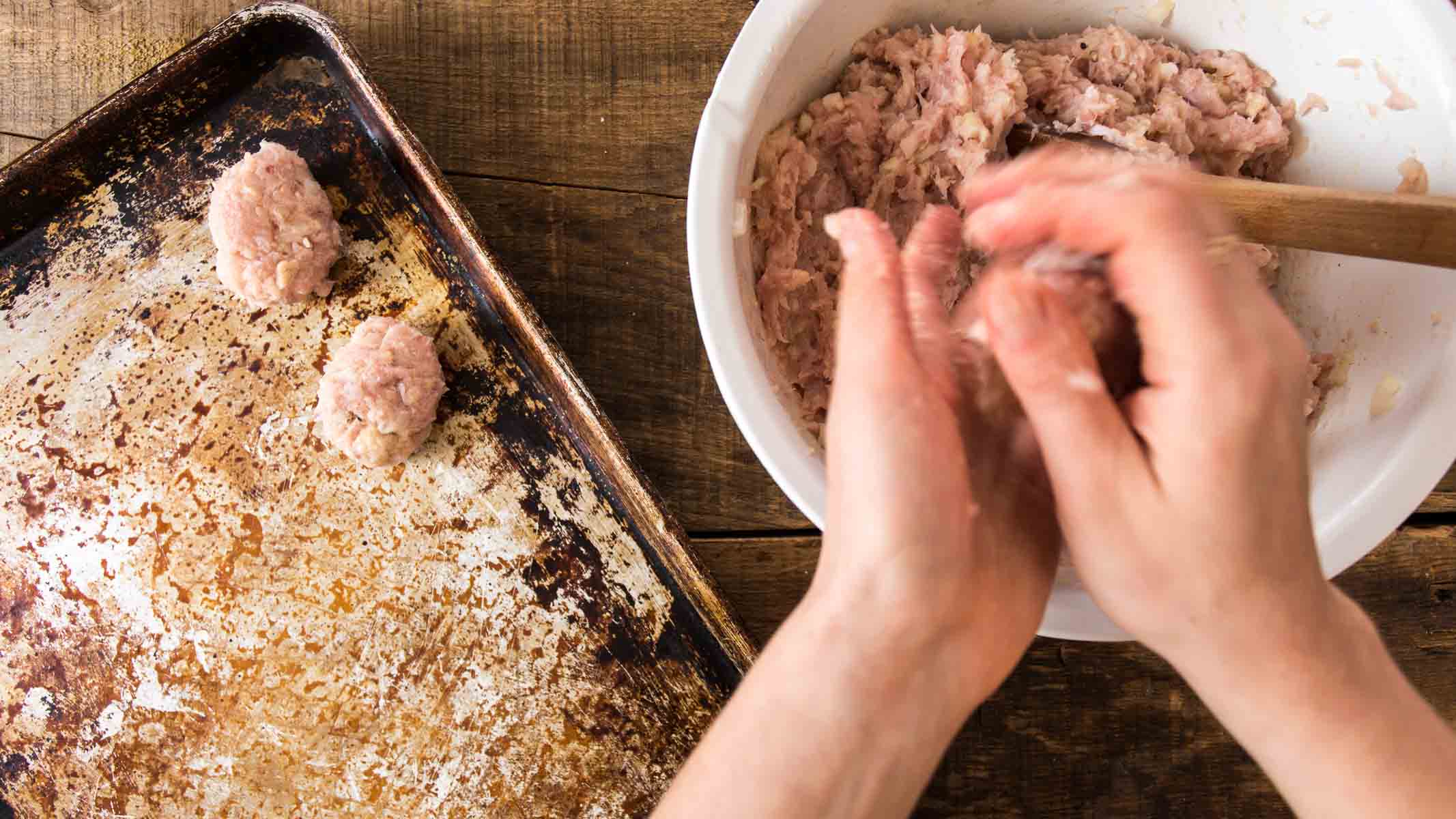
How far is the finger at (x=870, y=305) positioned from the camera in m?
0.60

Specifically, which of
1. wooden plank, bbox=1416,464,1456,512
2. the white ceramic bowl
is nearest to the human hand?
the white ceramic bowl

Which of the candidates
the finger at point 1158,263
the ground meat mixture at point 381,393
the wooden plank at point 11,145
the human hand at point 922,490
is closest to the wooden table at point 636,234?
the wooden plank at point 11,145

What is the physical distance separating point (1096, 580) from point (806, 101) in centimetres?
54

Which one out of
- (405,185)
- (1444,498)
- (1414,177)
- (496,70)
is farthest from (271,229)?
(1444,498)

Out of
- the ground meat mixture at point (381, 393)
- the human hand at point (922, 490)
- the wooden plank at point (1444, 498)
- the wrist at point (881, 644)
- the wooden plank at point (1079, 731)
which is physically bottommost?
the wooden plank at point (1079, 731)

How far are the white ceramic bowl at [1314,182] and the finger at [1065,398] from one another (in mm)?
211

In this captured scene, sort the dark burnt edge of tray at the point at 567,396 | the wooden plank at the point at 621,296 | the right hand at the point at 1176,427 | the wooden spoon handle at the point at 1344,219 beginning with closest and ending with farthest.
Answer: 1. the right hand at the point at 1176,427
2. the wooden spoon handle at the point at 1344,219
3. the dark burnt edge of tray at the point at 567,396
4. the wooden plank at the point at 621,296

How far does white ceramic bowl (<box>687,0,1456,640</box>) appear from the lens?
2.48 ft

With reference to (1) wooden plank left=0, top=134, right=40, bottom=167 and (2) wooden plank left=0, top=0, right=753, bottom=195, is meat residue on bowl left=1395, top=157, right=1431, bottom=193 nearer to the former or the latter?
(2) wooden plank left=0, top=0, right=753, bottom=195

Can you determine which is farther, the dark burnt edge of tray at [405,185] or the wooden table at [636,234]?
the wooden table at [636,234]

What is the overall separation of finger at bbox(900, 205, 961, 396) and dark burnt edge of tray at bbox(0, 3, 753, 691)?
0.39m

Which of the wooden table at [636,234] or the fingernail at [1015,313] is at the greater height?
the fingernail at [1015,313]

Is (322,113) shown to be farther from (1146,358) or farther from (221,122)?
(1146,358)

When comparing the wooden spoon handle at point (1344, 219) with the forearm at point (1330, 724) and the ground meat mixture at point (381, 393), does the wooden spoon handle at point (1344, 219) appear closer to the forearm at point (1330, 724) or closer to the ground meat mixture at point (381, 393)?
the forearm at point (1330, 724)
